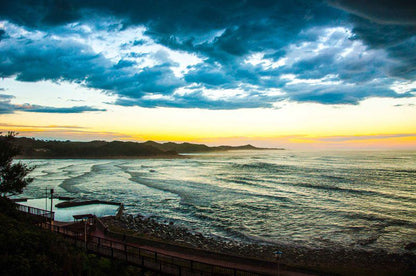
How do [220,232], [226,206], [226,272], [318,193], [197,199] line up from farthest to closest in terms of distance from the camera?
[318,193]
[197,199]
[226,206]
[220,232]
[226,272]

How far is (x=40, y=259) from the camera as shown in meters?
12.5

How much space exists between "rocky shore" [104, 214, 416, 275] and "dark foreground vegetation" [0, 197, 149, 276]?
31.3 ft

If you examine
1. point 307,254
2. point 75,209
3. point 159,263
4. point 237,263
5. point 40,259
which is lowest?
point 75,209

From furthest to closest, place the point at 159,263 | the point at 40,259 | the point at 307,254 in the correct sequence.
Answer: the point at 307,254, the point at 159,263, the point at 40,259

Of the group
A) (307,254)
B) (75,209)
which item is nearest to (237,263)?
(307,254)

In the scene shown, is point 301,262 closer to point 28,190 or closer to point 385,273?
point 385,273

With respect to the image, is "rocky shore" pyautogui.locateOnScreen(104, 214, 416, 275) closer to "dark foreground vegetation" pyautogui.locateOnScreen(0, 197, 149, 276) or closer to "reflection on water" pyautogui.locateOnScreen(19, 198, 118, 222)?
"reflection on water" pyautogui.locateOnScreen(19, 198, 118, 222)

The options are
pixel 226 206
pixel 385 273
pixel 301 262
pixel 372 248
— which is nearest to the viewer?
pixel 385 273

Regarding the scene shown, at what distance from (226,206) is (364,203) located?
22.3 m

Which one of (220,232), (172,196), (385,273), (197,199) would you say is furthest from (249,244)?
(172,196)

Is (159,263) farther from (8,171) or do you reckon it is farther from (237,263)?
(8,171)

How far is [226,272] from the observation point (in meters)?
16.6

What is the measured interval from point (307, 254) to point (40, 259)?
1960 centimetres

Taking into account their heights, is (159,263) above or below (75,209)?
above
